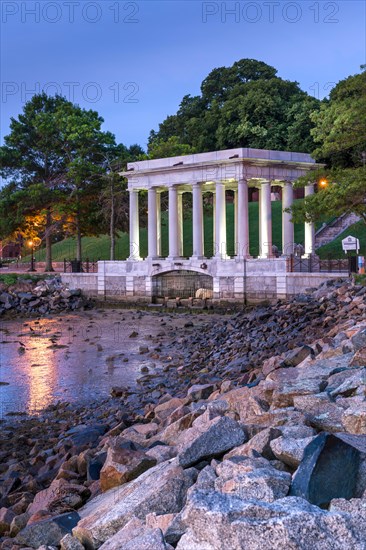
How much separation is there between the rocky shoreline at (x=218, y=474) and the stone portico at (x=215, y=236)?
29084mm

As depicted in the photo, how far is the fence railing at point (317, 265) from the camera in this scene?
1578 inches

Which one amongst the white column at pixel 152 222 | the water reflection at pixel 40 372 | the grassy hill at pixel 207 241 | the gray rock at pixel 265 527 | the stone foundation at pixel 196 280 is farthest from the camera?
the grassy hill at pixel 207 241

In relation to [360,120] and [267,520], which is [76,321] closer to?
[360,120]

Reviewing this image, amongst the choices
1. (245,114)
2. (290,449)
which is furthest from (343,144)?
(245,114)

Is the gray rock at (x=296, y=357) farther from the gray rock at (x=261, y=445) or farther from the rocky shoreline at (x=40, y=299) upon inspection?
the rocky shoreline at (x=40, y=299)

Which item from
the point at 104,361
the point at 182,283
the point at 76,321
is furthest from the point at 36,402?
the point at 182,283

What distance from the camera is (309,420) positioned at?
7477 millimetres

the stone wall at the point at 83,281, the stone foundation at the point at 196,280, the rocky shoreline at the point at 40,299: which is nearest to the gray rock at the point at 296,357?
the stone foundation at the point at 196,280

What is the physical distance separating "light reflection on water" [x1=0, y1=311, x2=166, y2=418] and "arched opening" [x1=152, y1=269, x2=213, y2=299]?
234 inches

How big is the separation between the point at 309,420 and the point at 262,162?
130ft

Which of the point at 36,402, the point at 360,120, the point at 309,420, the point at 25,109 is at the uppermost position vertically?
the point at 25,109

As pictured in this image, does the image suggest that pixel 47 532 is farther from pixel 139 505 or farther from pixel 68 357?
pixel 68 357

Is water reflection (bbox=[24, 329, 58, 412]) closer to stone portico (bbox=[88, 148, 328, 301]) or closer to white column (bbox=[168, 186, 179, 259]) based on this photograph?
stone portico (bbox=[88, 148, 328, 301])

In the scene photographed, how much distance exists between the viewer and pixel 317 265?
41.5 metres
